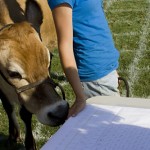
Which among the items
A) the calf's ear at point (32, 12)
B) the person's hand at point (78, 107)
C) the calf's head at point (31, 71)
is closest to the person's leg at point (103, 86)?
the calf's head at point (31, 71)

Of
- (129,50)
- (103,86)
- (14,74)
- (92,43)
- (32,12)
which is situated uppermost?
(32,12)

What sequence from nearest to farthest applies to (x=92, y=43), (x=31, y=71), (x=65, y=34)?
(x=65, y=34)
(x=31, y=71)
(x=92, y=43)

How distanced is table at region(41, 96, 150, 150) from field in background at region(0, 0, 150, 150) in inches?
91.3

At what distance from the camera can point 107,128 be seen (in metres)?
1.93

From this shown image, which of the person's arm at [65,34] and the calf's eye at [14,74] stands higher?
the person's arm at [65,34]

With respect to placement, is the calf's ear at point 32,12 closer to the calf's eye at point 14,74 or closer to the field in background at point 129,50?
the calf's eye at point 14,74

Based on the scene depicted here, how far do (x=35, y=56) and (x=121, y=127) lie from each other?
114cm

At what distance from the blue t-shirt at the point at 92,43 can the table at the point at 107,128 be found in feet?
3.18

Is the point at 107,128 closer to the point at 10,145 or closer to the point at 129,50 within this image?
the point at 10,145

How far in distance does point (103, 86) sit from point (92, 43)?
351mm

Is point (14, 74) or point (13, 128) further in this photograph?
point (13, 128)

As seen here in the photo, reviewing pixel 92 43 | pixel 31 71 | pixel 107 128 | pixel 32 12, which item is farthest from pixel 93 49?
pixel 107 128

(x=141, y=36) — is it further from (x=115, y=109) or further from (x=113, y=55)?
(x=115, y=109)

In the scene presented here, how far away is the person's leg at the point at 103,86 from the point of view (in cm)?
325
